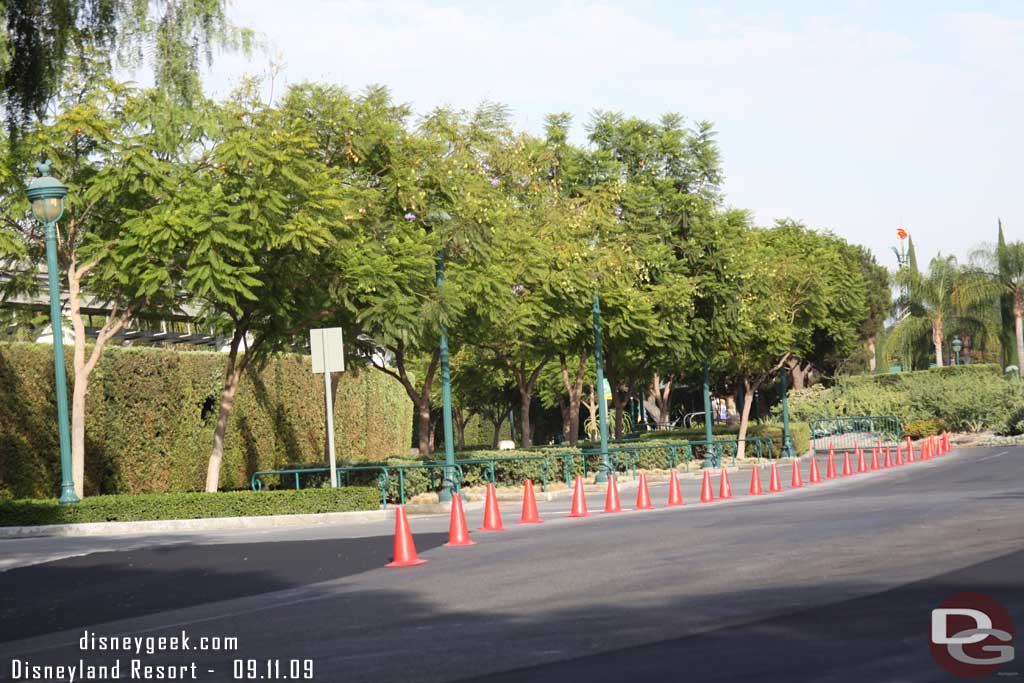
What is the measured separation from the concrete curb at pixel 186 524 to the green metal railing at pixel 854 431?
→ 39243mm

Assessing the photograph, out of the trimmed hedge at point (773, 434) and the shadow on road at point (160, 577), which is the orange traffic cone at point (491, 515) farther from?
the trimmed hedge at point (773, 434)

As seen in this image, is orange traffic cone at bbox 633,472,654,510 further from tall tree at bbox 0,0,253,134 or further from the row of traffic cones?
tall tree at bbox 0,0,253,134

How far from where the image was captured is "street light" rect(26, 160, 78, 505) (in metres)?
22.6

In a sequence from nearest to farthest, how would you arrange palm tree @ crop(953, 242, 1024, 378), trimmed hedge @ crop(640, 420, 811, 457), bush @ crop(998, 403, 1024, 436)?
trimmed hedge @ crop(640, 420, 811, 457) → bush @ crop(998, 403, 1024, 436) → palm tree @ crop(953, 242, 1024, 378)

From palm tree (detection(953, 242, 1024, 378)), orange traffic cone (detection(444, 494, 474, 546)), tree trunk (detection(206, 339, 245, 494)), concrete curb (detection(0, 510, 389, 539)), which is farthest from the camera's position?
palm tree (detection(953, 242, 1024, 378))

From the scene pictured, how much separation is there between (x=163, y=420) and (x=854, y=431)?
3854 cm

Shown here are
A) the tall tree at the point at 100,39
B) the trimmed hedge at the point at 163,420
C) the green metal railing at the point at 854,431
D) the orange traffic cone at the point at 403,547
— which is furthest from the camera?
the green metal railing at the point at 854,431

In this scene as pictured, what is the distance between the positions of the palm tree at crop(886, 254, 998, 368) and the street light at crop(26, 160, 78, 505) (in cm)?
6095

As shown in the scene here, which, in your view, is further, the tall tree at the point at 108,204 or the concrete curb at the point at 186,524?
the tall tree at the point at 108,204

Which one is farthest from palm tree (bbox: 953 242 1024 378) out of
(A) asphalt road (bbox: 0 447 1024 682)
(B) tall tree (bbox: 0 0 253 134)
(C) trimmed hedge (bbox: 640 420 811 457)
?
(B) tall tree (bbox: 0 0 253 134)

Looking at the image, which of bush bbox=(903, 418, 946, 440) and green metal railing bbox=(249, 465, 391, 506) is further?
bush bbox=(903, 418, 946, 440)

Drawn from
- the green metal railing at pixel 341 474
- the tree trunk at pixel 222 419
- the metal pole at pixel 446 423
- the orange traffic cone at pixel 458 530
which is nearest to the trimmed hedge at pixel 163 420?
the green metal railing at pixel 341 474

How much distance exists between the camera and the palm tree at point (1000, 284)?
74125 mm

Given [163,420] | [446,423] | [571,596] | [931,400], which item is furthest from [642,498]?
[931,400]
